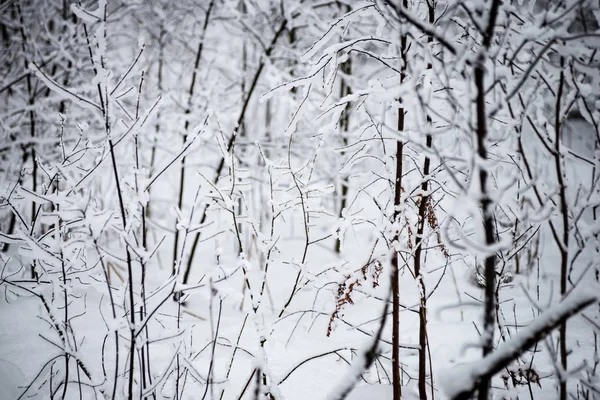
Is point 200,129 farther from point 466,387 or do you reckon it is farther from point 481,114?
point 466,387

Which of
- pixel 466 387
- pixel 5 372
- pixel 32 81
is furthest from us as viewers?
pixel 32 81

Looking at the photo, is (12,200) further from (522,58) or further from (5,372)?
(522,58)

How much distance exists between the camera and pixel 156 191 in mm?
9266

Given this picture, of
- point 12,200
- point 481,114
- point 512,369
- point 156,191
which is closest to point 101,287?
point 12,200

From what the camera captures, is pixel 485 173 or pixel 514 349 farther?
pixel 485 173

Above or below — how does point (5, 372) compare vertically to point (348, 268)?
below

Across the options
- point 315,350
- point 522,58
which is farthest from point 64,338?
point 522,58

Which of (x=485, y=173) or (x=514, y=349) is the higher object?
(x=485, y=173)

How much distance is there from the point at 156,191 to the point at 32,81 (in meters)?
5.08

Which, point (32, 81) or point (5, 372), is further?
point (32, 81)

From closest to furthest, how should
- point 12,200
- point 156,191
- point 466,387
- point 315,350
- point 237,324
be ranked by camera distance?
point 466,387
point 12,200
point 315,350
point 237,324
point 156,191

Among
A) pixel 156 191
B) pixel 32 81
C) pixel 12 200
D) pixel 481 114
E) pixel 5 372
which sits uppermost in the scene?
pixel 156 191

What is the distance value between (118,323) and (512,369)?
5.45ft

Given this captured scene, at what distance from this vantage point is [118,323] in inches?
47.4
